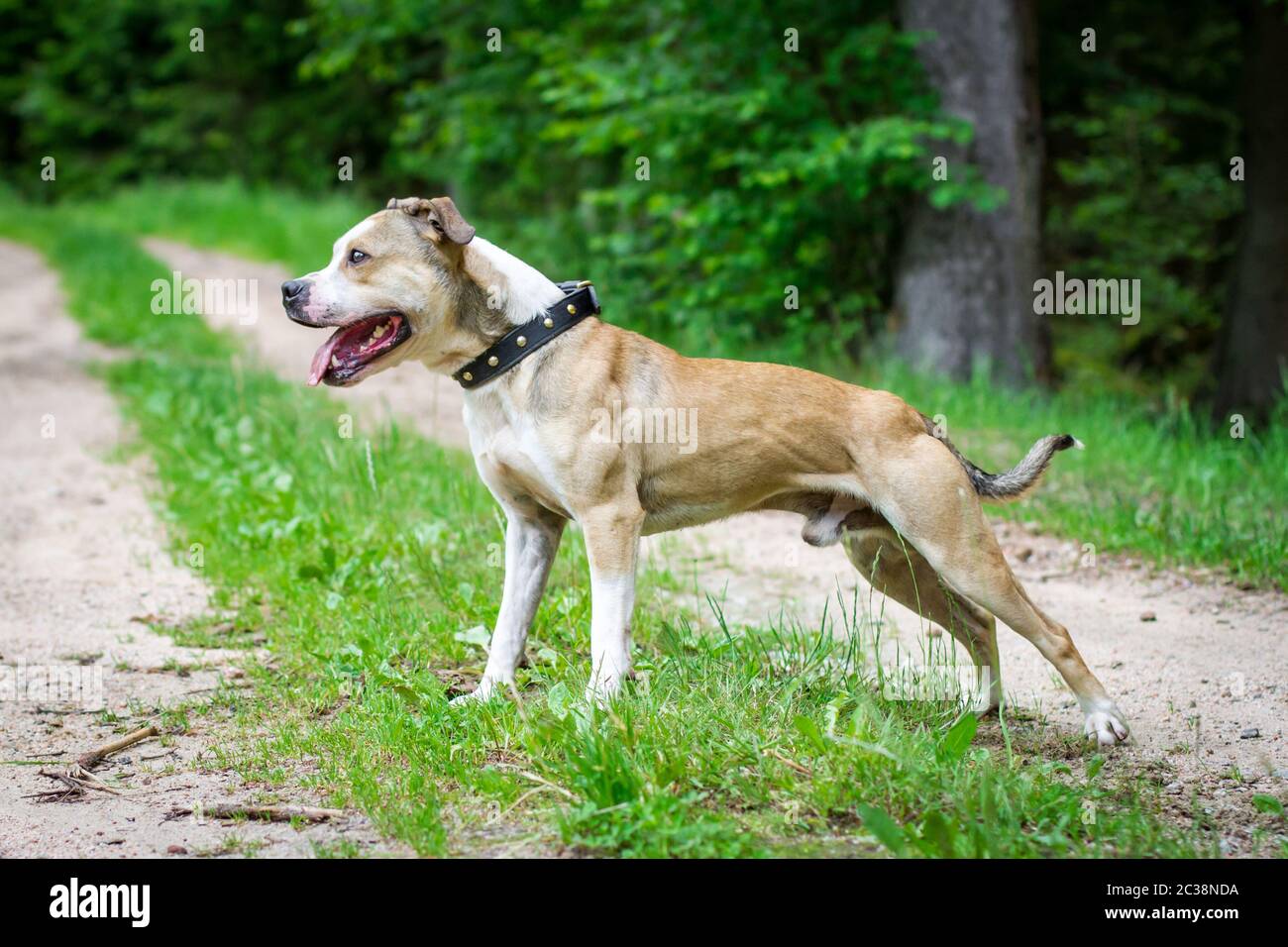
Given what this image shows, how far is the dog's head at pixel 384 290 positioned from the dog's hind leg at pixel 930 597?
5.95 feet

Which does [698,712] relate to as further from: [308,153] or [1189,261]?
[308,153]

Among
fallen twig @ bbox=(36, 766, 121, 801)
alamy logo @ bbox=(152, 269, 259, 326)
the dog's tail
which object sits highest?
alamy logo @ bbox=(152, 269, 259, 326)

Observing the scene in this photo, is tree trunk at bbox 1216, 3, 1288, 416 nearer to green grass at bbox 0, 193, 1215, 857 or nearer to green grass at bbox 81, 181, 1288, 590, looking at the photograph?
green grass at bbox 81, 181, 1288, 590

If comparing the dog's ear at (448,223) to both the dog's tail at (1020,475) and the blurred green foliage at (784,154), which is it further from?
the blurred green foliage at (784,154)

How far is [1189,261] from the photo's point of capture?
49.2 ft

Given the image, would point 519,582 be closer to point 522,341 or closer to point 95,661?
point 522,341

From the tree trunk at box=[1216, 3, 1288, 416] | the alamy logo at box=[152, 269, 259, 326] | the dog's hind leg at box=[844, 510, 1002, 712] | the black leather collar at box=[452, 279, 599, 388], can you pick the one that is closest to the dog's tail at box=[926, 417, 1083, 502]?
the dog's hind leg at box=[844, 510, 1002, 712]

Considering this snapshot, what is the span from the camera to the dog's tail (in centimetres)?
496

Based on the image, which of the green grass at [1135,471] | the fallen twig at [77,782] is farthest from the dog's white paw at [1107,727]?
the fallen twig at [77,782]

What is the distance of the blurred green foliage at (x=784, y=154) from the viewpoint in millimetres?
10570

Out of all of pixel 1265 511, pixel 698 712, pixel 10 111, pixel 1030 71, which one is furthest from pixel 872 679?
pixel 10 111

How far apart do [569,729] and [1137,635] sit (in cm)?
322

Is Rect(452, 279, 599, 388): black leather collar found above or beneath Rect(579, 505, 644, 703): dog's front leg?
above
